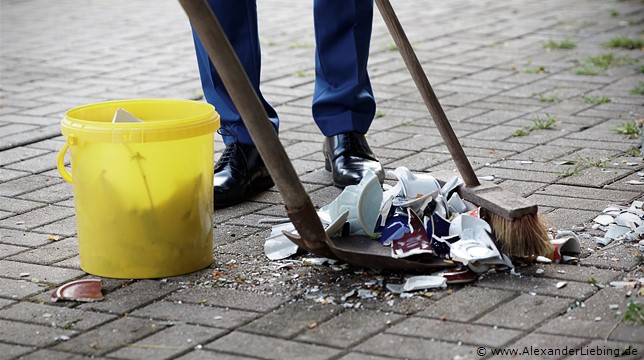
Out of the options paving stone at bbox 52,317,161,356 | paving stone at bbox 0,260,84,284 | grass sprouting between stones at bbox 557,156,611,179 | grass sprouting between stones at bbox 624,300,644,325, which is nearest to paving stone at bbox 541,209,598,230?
grass sprouting between stones at bbox 557,156,611,179

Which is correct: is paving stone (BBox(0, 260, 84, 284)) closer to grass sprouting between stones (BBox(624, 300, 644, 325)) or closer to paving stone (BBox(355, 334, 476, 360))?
paving stone (BBox(355, 334, 476, 360))

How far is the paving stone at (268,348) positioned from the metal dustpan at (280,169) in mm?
414

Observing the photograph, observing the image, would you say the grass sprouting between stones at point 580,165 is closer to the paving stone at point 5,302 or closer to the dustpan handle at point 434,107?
the dustpan handle at point 434,107

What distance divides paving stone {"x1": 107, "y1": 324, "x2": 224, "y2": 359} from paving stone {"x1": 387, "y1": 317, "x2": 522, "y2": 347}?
0.45 meters

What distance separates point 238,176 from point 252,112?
1.02 meters

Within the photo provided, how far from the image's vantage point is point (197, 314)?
2.54m

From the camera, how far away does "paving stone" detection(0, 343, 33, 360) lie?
232 centimetres

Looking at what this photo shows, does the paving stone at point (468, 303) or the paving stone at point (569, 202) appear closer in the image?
the paving stone at point (468, 303)

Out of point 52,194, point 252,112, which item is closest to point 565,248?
point 252,112

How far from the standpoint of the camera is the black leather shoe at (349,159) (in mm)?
3631

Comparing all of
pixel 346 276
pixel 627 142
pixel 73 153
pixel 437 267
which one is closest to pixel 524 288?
pixel 437 267

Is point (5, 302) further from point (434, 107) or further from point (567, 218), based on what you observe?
point (567, 218)

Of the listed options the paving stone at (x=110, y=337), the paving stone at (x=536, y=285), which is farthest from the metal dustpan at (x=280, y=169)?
the paving stone at (x=110, y=337)

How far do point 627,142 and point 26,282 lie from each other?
8.23ft
